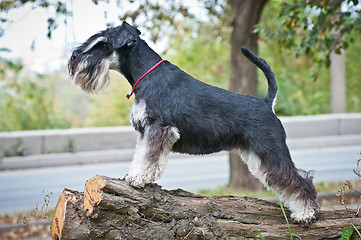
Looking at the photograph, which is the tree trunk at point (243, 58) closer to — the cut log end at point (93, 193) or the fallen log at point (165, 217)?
the fallen log at point (165, 217)

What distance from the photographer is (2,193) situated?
10156 millimetres

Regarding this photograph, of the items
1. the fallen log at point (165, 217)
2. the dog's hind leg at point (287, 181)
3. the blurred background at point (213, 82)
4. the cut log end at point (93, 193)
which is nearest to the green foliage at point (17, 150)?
the blurred background at point (213, 82)

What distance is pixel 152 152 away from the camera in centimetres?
337

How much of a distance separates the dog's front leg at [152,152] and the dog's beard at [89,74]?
0.63 meters

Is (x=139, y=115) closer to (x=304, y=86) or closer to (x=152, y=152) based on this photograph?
(x=152, y=152)

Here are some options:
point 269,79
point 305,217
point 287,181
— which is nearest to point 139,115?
point 269,79

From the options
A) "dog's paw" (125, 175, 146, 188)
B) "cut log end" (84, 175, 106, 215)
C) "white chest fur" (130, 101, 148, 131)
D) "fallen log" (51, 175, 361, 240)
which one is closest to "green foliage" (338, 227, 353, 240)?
"fallen log" (51, 175, 361, 240)

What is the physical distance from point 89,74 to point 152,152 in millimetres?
908

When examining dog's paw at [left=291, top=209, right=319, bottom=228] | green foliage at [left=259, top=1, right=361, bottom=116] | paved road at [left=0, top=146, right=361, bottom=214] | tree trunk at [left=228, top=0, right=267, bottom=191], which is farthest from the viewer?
green foliage at [left=259, top=1, right=361, bottom=116]

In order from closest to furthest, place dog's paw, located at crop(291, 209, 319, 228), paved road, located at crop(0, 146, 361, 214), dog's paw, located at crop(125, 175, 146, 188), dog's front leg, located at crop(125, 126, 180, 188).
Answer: dog's front leg, located at crop(125, 126, 180, 188) → dog's paw, located at crop(125, 175, 146, 188) → dog's paw, located at crop(291, 209, 319, 228) → paved road, located at crop(0, 146, 361, 214)

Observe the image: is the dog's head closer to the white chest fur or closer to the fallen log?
the white chest fur

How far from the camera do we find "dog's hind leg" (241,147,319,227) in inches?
139

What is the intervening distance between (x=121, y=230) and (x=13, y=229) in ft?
13.7

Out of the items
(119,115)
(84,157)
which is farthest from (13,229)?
(119,115)
